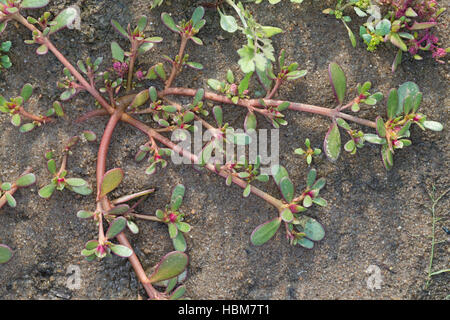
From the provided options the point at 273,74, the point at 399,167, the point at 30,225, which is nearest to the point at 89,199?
→ the point at 30,225

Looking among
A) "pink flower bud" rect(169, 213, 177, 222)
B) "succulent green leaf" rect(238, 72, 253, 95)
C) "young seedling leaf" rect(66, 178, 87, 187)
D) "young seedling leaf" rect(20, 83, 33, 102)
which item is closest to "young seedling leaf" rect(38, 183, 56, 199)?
"young seedling leaf" rect(66, 178, 87, 187)

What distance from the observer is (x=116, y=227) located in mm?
2549

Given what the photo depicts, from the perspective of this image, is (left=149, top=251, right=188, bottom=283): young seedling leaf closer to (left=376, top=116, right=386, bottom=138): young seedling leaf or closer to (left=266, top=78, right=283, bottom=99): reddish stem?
(left=266, top=78, right=283, bottom=99): reddish stem

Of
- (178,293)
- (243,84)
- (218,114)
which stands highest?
(243,84)

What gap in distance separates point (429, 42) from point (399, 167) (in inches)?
30.9

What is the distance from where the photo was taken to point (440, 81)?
2.88 m

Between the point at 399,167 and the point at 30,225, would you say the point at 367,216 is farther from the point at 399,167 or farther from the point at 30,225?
the point at 30,225

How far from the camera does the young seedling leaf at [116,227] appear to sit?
8.30 ft

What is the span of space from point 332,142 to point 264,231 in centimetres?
67

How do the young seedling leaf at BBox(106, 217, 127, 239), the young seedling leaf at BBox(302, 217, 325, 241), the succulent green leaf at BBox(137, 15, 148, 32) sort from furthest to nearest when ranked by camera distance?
1. the young seedling leaf at BBox(302, 217, 325, 241)
2. the succulent green leaf at BBox(137, 15, 148, 32)
3. the young seedling leaf at BBox(106, 217, 127, 239)

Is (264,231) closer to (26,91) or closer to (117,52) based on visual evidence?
(117,52)

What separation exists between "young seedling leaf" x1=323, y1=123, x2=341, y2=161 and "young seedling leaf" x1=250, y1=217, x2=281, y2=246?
1.65 ft

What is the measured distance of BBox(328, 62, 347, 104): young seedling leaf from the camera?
271cm

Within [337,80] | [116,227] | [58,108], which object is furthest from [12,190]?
[337,80]
